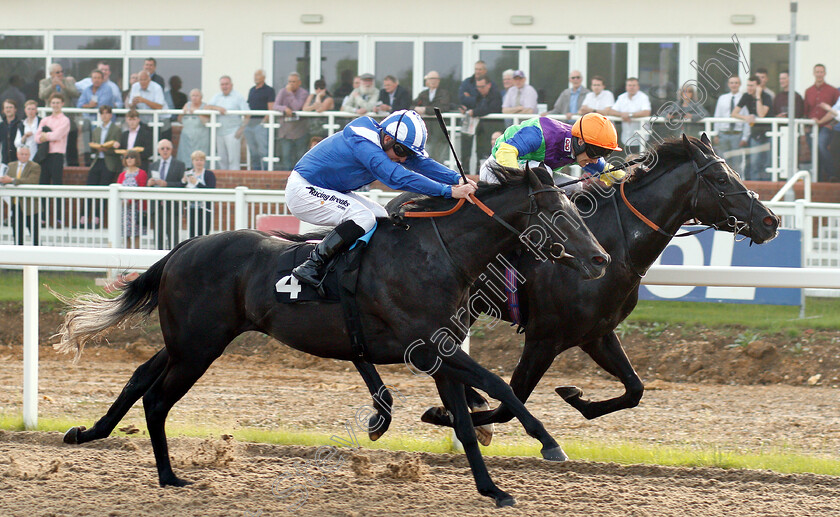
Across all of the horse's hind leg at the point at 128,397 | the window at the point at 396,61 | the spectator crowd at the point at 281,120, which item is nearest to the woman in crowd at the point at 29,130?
the spectator crowd at the point at 281,120

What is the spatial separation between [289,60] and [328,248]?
9962 mm

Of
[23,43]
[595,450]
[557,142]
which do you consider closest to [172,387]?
[595,450]

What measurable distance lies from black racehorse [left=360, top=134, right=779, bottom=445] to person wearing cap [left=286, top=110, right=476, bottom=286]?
72cm

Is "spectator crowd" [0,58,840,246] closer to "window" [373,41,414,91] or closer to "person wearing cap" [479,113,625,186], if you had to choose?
"window" [373,41,414,91]

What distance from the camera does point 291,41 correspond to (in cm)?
1398

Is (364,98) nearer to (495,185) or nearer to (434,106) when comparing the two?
(434,106)

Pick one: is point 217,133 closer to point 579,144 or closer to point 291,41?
point 291,41

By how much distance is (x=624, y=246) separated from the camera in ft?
16.1

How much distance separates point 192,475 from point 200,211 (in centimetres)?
550

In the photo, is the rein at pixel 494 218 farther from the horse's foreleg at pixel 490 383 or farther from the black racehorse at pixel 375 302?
the horse's foreleg at pixel 490 383

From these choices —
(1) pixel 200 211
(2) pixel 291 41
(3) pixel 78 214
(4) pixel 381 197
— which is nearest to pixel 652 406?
(4) pixel 381 197

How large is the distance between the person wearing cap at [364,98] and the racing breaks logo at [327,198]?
7329mm

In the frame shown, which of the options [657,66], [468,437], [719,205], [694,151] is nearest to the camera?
[468,437]

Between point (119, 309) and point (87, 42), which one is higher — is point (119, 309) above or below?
below
